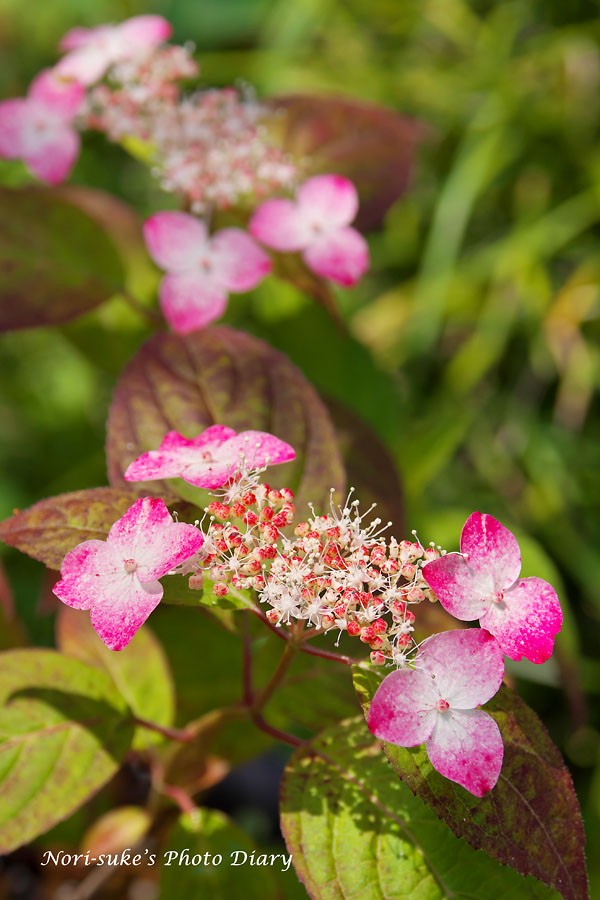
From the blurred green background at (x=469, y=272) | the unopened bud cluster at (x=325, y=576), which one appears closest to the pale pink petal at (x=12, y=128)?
the blurred green background at (x=469, y=272)

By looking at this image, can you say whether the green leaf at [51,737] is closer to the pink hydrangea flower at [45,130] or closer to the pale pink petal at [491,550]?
the pale pink petal at [491,550]

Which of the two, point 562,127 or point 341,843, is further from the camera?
point 562,127

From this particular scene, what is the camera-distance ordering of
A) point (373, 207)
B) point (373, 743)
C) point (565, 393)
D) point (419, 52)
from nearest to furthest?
point (373, 743)
point (373, 207)
point (565, 393)
point (419, 52)

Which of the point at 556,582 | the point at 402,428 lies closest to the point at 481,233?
the point at 402,428

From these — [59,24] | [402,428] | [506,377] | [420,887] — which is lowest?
[506,377]

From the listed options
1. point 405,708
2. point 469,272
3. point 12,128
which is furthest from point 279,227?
point 469,272

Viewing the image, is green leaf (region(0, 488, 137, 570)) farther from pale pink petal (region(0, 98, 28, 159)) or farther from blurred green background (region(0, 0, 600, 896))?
blurred green background (region(0, 0, 600, 896))

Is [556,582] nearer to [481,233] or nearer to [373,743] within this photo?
[373,743]
